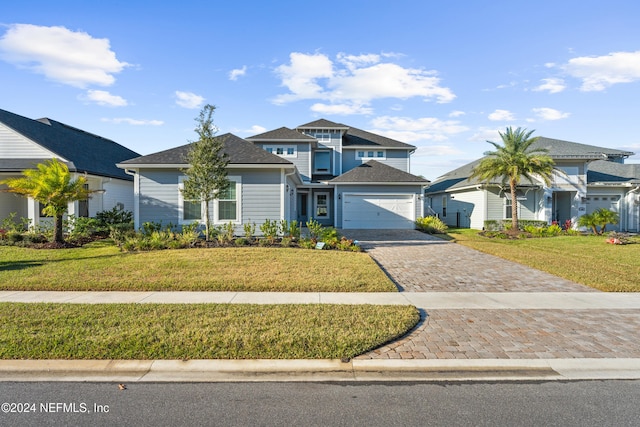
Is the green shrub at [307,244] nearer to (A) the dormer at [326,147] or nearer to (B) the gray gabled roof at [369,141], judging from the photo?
(A) the dormer at [326,147]

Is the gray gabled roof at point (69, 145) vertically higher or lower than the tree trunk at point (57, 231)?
higher

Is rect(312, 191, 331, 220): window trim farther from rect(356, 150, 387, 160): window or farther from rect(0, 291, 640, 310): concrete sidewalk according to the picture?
rect(0, 291, 640, 310): concrete sidewalk

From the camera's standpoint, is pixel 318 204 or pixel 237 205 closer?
pixel 237 205

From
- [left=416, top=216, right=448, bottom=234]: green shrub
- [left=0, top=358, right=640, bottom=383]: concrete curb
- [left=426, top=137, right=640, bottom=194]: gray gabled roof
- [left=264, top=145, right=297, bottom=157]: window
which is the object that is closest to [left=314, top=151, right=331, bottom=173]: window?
[left=264, top=145, right=297, bottom=157]: window

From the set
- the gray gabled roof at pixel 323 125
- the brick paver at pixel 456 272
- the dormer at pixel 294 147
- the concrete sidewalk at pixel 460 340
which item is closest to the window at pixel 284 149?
the dormer at pixel 294 147

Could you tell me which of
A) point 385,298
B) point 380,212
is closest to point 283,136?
point 380,212

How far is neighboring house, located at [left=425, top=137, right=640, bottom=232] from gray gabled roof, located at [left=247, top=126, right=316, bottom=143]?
471 inches

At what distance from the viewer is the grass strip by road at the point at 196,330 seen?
4.45 metres

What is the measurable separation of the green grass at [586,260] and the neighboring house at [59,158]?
646 inches

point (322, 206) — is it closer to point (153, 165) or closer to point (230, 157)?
point (230, 157)

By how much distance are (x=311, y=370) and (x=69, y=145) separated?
823 inches

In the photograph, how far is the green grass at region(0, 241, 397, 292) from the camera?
7.85 m

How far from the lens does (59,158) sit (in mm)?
Answer: 16844

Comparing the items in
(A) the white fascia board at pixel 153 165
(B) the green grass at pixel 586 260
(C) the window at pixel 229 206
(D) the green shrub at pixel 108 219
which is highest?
(A) the white fascia board at pixel 153 165
